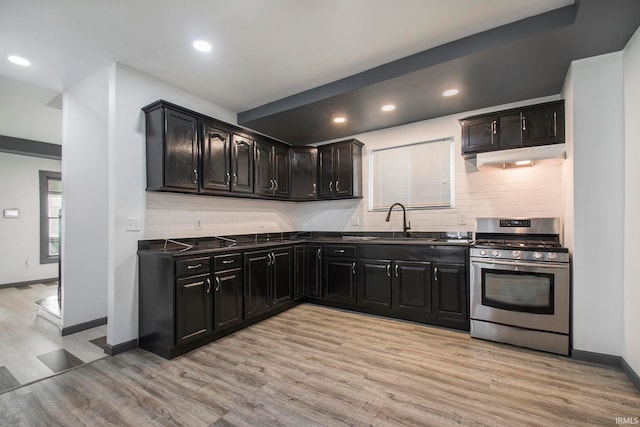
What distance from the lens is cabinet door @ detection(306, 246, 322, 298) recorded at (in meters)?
4.08

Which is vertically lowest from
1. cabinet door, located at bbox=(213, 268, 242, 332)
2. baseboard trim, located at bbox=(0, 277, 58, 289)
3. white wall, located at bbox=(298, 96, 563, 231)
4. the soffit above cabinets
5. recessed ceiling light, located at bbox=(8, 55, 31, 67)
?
baseboard trim, located at bbox=(0, 277, 58, 289)

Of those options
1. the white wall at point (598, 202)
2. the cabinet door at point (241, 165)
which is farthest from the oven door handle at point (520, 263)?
the cabinet door at point (241, 165)

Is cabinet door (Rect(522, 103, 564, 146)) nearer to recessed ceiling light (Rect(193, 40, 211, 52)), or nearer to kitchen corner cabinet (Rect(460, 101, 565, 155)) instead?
kitchen corner cabinet (Rect(460, 101, 565, 155))

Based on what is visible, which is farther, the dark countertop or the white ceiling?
the dark countertop

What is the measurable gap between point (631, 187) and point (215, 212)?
411cm

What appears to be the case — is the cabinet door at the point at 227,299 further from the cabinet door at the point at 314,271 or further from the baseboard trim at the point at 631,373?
the baseboard trim at the point at 631,373

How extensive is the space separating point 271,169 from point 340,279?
6.12ft

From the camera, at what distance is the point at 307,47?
261 centimetres

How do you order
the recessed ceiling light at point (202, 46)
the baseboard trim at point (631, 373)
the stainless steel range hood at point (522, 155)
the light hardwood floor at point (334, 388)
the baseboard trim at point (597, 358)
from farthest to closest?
the stainless steel range hood at point (522, 155) < the recessed ceiling light at point (202, 46) < the baseboard trim at point (597, 358) < the baseboard trim at point (631, 373) < the light hardwood floor at point (334, 388)

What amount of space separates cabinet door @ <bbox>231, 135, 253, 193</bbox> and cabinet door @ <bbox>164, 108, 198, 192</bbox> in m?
0.53

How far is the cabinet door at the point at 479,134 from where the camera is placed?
3.23m

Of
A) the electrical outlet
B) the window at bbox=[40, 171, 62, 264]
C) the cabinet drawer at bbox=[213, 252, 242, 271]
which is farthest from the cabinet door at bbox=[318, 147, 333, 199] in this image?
the window at bbox=[40, 171, 62, 264]

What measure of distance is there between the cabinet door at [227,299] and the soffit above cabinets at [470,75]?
6.96 feet

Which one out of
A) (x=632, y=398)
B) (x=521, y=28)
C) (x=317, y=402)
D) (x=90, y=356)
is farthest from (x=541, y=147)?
(x=90, y=356)
